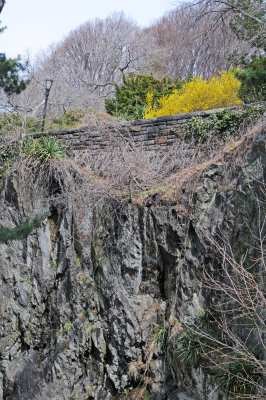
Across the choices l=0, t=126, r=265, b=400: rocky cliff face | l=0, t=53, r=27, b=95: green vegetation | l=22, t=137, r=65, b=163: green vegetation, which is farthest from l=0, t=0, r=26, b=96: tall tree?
l=0, t=126, r=265, b=400: rocky cliff face

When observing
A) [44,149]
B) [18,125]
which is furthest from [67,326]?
[18,125]

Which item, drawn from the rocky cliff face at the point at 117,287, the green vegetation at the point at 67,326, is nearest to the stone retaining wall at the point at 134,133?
the rocky cliff face at the point at 117,287

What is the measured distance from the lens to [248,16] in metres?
10.3

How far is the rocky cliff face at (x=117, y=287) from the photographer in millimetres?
6168

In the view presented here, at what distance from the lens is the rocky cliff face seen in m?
6.17

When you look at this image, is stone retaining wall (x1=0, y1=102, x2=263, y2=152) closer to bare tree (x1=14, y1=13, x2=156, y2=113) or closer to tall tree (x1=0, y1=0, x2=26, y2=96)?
tall tree (x1=0, y1=0, x2=26, y2=96)

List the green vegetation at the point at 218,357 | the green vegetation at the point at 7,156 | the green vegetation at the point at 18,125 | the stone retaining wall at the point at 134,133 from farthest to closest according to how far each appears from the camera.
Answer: the green vegetation at the point at 18,125
the green vegetation at the point at 7,156
the stone retaining wall at the point at 134,133
the green vegetation at the point at 218,357

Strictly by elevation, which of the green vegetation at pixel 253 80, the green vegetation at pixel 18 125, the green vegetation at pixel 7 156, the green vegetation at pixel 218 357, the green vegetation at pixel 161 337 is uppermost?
the green vegetation at pixel 253 80

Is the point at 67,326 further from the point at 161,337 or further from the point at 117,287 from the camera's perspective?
the point at 161,337

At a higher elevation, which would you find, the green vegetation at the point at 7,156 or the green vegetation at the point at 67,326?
the green vegetation at the point at 7,156

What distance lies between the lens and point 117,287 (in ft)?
→ 23.9

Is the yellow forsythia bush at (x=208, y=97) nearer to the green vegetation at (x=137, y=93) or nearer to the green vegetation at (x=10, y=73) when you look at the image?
the green vegetation at (x=137, y=93)

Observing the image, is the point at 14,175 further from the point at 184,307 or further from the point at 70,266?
the point at 184,307

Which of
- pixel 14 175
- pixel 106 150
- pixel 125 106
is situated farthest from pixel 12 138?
pixel 125 106
